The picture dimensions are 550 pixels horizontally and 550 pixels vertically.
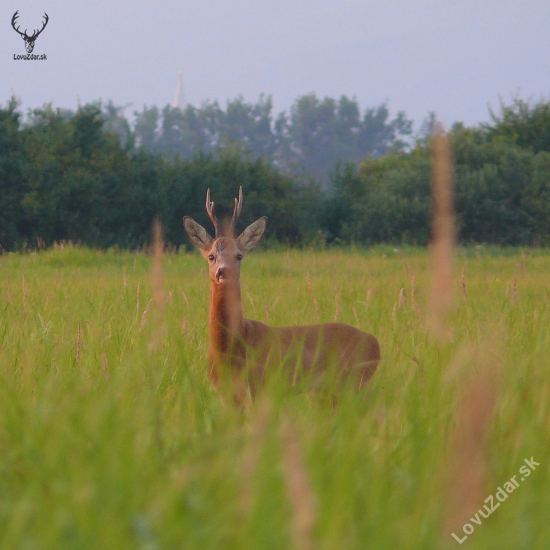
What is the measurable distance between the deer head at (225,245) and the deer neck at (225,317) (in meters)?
0.05

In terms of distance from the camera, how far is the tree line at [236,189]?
2245 centimetres

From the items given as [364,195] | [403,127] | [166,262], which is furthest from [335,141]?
[166,262]

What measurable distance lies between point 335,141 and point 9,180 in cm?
7285

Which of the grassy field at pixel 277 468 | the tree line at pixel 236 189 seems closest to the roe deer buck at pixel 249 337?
the grassy field at pixel 277 468

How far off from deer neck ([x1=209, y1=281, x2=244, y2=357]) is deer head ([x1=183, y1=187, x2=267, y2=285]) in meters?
0.05

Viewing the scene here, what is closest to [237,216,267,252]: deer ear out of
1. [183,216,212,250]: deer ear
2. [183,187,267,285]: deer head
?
[183,187,267,285]: deer head

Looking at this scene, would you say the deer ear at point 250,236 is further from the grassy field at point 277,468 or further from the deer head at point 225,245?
the grassy field at point 277,468

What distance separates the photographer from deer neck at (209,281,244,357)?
3.61 meters

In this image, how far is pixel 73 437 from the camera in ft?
5.87

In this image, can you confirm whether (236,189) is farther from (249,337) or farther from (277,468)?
(277,468)

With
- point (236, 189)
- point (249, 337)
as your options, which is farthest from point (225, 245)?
point (236, 189)

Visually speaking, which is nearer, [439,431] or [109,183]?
[439,431]

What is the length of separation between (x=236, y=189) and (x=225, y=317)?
23.0 metres

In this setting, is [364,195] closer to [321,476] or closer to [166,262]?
[166,262]
